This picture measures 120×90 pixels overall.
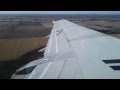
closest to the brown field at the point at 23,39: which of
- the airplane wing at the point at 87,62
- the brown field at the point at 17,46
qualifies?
the brown field at the point at 17,46

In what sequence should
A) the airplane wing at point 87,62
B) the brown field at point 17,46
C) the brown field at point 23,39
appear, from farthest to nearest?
1. the brown field at point 17,46
2. the brown field at point 23,39
3. the airplane wing at point 87,62

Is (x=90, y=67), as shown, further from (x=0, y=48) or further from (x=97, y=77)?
(x=0, y=48)

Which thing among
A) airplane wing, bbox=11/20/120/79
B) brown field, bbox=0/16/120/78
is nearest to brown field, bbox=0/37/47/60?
brown field, bbox=0/16/120/78

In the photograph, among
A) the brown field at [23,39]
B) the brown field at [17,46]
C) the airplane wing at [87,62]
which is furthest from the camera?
the brown field at [17,46]

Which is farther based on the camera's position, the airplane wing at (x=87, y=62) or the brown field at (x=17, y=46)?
the brown field at (x=17, y=46)

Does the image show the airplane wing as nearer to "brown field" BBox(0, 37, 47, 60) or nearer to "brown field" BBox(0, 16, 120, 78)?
"brown field" BBox(0, 16, 120, 78)

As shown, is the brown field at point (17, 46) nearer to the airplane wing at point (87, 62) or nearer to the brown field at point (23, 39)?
the brown field at point (23, 39)

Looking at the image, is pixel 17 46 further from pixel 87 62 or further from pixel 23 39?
pixel 87 62
